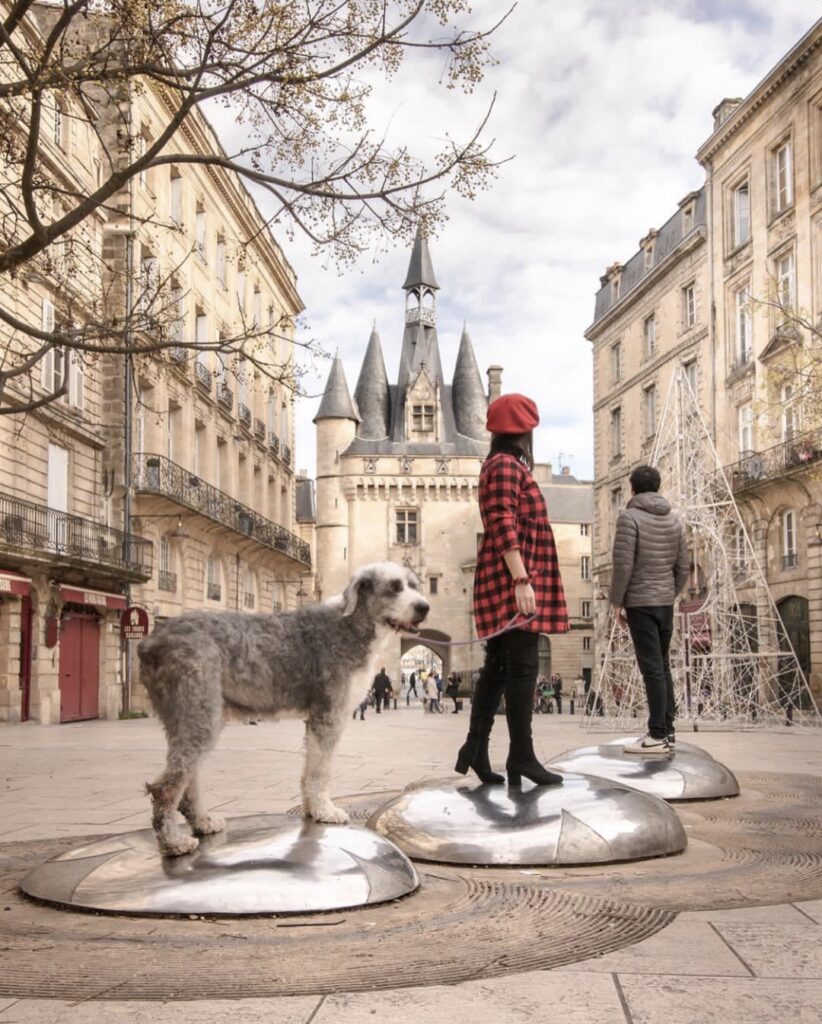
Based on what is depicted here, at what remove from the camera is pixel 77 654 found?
2609 cm

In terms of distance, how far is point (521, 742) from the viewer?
562cm

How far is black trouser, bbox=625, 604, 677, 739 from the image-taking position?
748 cm

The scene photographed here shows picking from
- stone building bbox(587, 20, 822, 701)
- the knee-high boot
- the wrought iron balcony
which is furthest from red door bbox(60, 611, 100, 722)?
the knee-high boot

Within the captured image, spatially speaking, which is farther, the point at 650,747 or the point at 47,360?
the point at 47,360

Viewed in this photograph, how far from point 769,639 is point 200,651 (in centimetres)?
2603

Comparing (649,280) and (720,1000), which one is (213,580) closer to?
→ (649,280)

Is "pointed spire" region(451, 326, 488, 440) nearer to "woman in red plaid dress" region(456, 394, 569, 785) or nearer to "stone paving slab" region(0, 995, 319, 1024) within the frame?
"woman in red plaid dress" region(456, 394, 569, 785)

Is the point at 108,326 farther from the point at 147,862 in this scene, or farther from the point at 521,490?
the point at 147,862

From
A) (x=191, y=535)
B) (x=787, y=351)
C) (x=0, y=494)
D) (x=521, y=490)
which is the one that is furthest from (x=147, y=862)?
(x=191, y=535)

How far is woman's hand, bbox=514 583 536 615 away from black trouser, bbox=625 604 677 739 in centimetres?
226

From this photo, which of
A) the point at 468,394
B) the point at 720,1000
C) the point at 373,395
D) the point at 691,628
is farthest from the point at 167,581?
the point at 468,394

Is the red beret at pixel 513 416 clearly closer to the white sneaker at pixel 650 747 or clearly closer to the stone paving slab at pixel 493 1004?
the white sneaker at pixel 650 747

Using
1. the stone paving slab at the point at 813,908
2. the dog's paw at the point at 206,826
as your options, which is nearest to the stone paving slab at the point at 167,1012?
the dog's paw at the point at 206,826

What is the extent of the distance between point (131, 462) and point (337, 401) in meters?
42.2
